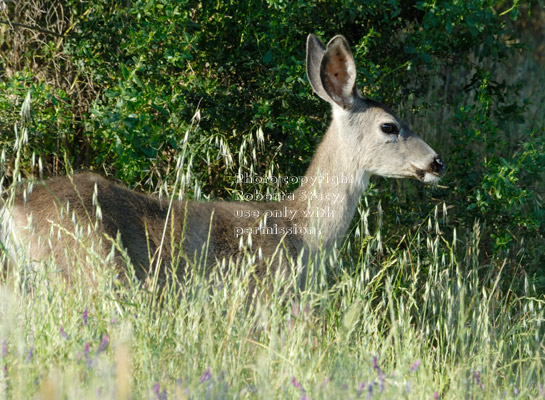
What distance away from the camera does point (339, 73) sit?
5426mm

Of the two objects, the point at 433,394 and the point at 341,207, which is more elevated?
the point at 341,207

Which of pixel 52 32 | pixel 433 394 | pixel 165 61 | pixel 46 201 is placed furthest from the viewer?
pixel 52 32

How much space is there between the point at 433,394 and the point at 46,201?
2.49m

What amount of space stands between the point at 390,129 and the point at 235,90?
1.46 m

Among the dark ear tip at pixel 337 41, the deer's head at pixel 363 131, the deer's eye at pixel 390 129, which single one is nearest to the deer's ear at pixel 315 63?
the deer's head at pixel 363 131

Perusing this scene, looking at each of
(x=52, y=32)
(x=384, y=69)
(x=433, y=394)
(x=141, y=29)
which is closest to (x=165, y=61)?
(x=141, y=29)

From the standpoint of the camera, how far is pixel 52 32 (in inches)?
254

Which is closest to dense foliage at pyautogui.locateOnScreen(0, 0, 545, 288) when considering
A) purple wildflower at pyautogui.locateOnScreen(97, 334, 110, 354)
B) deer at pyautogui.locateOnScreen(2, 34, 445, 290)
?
deer at pyautogui.locateOnScreen(2, 34, 445, 290)

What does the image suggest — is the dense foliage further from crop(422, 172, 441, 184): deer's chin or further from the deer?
crop(422, 172, 441, 184): deer's chin

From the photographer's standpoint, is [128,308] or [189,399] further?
[128,308]

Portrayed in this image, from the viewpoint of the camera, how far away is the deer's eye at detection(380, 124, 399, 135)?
545cm

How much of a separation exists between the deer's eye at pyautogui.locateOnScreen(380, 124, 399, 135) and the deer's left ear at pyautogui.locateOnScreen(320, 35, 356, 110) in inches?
11.1

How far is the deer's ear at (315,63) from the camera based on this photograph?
17.6 feet

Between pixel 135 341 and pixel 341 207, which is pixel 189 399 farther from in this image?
pixel 341 207
